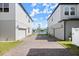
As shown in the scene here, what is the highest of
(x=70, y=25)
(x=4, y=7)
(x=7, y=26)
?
(x=4, y=7)

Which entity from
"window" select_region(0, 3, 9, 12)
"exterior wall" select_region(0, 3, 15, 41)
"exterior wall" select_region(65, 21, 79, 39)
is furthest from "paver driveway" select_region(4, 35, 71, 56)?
"exterior wall" select_region(65, 21, 79, 39)

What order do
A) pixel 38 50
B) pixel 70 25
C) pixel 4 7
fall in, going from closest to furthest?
pixel 38 50 < pixel 4 7 < pixel 70 25

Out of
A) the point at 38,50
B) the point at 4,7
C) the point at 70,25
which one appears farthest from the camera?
the point at 70,25

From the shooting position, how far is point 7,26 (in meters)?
23.5

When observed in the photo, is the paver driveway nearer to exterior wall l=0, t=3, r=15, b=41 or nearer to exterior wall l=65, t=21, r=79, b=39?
exterior wall l=0, t=3, r=15, b=41

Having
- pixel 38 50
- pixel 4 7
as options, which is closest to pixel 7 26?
pixel 4 7

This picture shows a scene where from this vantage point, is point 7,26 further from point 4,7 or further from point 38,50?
point 38,50

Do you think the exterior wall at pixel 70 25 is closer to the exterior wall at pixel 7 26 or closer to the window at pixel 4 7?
the exterior wall at pixel 7 26

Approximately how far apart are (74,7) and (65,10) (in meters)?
1.42

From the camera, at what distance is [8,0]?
10.0 meters

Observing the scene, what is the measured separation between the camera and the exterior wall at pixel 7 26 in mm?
23344

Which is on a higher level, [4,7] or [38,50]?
[4,7]

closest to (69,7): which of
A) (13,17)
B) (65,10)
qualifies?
(65,10)

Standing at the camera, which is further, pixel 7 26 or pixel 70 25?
pixel 70 25
